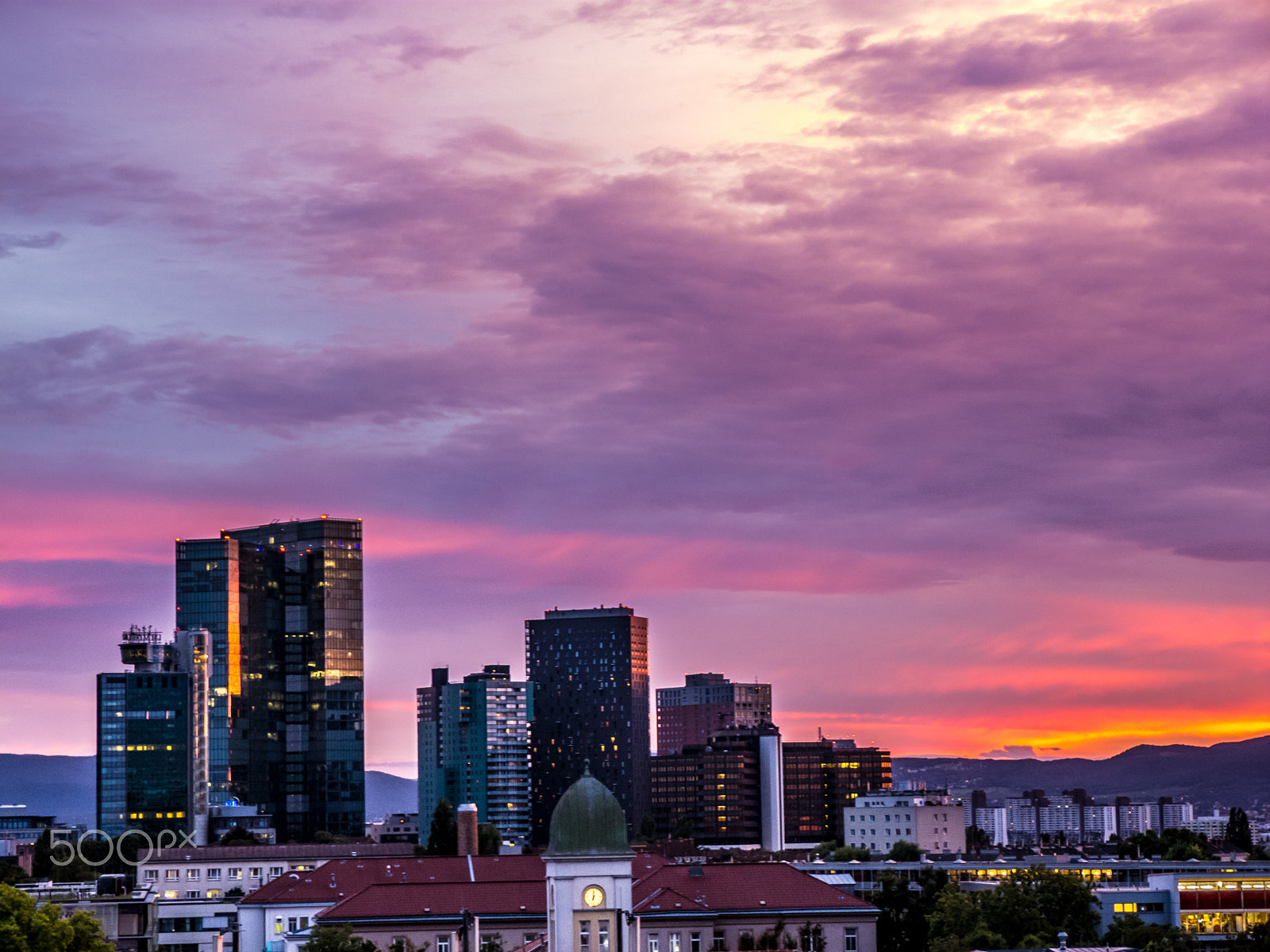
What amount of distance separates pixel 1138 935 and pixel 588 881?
7134 cm

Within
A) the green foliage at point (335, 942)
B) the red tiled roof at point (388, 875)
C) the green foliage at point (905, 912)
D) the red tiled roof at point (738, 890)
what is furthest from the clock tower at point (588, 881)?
the green foliage at point (905, 912)

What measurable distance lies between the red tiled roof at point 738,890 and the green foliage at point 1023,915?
1549 cm

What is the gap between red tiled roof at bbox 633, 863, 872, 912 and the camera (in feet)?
443

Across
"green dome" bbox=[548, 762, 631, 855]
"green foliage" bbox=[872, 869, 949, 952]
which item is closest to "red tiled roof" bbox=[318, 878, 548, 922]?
"green dome" bbox=[548, 762, 631, 855]

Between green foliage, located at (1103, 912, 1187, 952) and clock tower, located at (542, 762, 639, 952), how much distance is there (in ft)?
202

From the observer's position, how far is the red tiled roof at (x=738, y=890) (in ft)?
443

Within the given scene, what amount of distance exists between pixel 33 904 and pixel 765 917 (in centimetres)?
4843

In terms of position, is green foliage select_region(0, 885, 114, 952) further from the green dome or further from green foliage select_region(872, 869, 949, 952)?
green foliage select_region(872, 869, 949, 952)

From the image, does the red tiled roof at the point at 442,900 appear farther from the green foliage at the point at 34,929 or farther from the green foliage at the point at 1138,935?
the green foliage at the point at 1138,935

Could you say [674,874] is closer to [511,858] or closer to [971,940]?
[511,858]

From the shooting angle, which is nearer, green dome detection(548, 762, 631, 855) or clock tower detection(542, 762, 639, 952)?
clock tower detection(542, 762, 639, 952)

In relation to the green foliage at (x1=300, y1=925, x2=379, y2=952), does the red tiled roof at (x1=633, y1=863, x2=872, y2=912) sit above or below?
above

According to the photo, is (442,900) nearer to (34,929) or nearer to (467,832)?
(34,929)

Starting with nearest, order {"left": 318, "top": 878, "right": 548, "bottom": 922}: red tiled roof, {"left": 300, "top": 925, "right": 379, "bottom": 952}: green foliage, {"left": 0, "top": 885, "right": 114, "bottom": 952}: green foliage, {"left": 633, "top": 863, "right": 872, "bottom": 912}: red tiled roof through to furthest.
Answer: {"left": 0, "top": 885, "right": 114, "bottom": 952}: green foliage < {"left": 300, "top": 925, "right": 379, "bottom": 952}: green foliage < {"left": 633, "top": 863, "right": 872, "bottom": 912}: red tiled roof < {"left": 318, "top": 878, "right": 548, "bottom": 922}: red tiled roof
